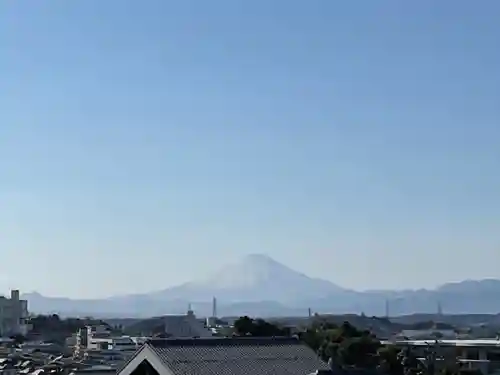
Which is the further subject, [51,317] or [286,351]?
[51,317]

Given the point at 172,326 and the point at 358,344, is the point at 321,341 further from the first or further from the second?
the point at 172,326

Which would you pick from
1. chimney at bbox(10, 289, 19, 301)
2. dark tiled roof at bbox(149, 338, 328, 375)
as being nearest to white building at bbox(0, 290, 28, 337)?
chimney at bbox(10, 289, 19, 301)

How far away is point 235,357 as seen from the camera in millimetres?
14789

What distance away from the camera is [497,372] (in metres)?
44.8

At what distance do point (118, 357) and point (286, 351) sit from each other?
94.8ft

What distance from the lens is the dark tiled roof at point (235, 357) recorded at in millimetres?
14211

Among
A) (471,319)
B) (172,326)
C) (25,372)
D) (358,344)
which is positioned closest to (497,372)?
(358,344)

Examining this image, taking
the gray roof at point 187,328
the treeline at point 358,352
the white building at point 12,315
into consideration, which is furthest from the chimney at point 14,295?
the treeline at point 358,352

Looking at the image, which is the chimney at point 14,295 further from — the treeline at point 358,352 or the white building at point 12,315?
the treeline at point 358,352

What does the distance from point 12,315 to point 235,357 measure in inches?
3427

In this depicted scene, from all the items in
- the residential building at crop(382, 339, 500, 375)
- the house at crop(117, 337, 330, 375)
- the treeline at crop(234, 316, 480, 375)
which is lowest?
the residential building at crop(382, 339, 500, 375)

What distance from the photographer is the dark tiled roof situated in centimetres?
1421

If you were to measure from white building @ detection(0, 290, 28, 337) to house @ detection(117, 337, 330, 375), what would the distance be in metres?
80.0

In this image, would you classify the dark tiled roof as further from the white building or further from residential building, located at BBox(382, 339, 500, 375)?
the white building
